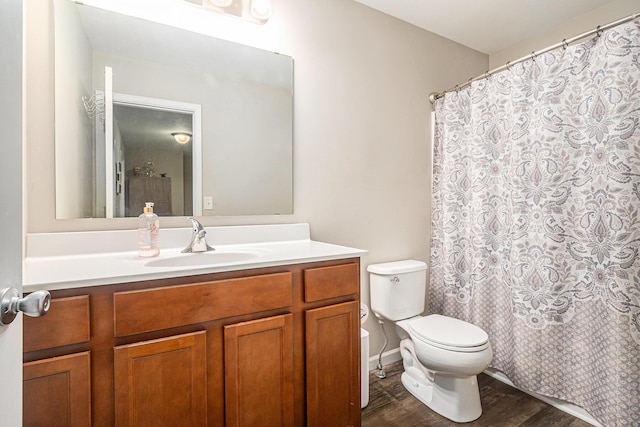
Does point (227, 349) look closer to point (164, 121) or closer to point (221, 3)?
point (164, 121)

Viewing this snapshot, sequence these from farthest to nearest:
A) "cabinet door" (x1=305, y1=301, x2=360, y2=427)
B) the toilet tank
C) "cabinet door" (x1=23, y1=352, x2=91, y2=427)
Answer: the toilet tank
"cabinet door" (x1=305, y1=301, x2=360, y2=427)
"cabinet door" (x1=23, y1=352, x2=91, y2=427)

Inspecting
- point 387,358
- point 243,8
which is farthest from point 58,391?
point 387,358

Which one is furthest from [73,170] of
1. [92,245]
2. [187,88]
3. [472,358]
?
[472,358]

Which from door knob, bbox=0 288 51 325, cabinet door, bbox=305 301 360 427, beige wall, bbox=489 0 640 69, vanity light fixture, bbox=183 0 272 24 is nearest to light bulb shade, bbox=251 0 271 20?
vanity light fixture, bbox=183 0 272 24

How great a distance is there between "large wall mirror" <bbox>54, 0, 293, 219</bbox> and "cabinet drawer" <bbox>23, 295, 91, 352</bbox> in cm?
59

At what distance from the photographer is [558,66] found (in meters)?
1.68

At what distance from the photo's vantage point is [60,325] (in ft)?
2.94

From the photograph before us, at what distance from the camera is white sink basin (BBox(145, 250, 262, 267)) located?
1334 millimetres

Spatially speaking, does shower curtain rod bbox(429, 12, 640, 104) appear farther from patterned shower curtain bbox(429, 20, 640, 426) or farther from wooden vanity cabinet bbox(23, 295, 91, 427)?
wooden vanity cabinet bbox(23, 295, 91, 427)

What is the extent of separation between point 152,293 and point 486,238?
6.17 ft

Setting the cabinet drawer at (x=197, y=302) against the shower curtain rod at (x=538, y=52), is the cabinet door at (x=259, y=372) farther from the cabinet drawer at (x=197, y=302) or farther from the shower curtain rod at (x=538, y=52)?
the shower curtain rod at (x=538, y=52)

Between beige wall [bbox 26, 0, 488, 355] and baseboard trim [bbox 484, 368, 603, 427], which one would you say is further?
beige wall [bbox 26, 0, 488, 355]

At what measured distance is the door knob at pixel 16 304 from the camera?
0.55m

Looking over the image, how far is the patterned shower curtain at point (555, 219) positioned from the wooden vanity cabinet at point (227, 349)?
1058 mm
